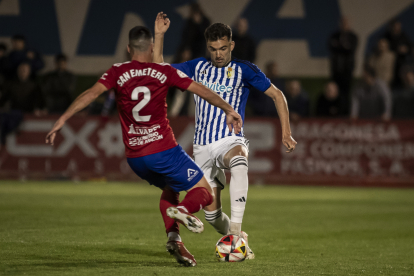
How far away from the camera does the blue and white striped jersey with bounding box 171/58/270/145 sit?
648 cm

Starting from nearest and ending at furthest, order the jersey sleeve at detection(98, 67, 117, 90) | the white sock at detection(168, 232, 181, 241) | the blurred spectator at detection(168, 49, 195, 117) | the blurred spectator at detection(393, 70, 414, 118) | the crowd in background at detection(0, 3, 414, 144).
Result: the jersey sleeve at detection(98, 67, 117, 90), the white sock at detection(168, 232, 181, 241), the crowd in background at detection(0, 3, 414, 144), the blurred spectator at detection(393, 70, 414, 118), the blurred spectator at detection(168, 49, 195, 117)

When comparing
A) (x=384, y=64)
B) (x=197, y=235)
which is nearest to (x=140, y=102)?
(x=197, y=235)

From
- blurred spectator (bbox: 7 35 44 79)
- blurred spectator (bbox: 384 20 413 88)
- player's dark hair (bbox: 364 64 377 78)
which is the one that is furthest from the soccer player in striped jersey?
blurred spectator (bbox: 384 20 413 88)

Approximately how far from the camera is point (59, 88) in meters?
16.7

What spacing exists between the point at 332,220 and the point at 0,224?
4.89m

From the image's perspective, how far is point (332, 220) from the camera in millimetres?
9703

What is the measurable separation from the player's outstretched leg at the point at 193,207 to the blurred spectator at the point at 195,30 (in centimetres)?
1135

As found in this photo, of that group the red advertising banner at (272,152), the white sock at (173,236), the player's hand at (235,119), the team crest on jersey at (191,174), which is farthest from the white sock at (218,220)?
the red advertising banner at (272,152)

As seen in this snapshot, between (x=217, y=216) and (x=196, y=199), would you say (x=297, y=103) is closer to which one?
(x=217, y=216)

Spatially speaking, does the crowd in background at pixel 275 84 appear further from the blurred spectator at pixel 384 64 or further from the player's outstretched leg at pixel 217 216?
the player's outstretched leg at pixel 217 216

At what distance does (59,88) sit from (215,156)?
11147mm

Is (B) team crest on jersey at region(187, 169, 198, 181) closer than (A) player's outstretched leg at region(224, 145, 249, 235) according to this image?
Yes

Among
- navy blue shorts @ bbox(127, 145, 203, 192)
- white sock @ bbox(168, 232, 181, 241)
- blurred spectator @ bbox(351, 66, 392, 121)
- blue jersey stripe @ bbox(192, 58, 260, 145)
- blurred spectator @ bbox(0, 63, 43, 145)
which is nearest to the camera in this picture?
navy blue shorts @ bbox(127, 145, 203, 192)

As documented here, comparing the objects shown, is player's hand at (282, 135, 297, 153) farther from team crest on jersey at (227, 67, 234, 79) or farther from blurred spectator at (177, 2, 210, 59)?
blurred spectator at (177, 2, 210, 59)
